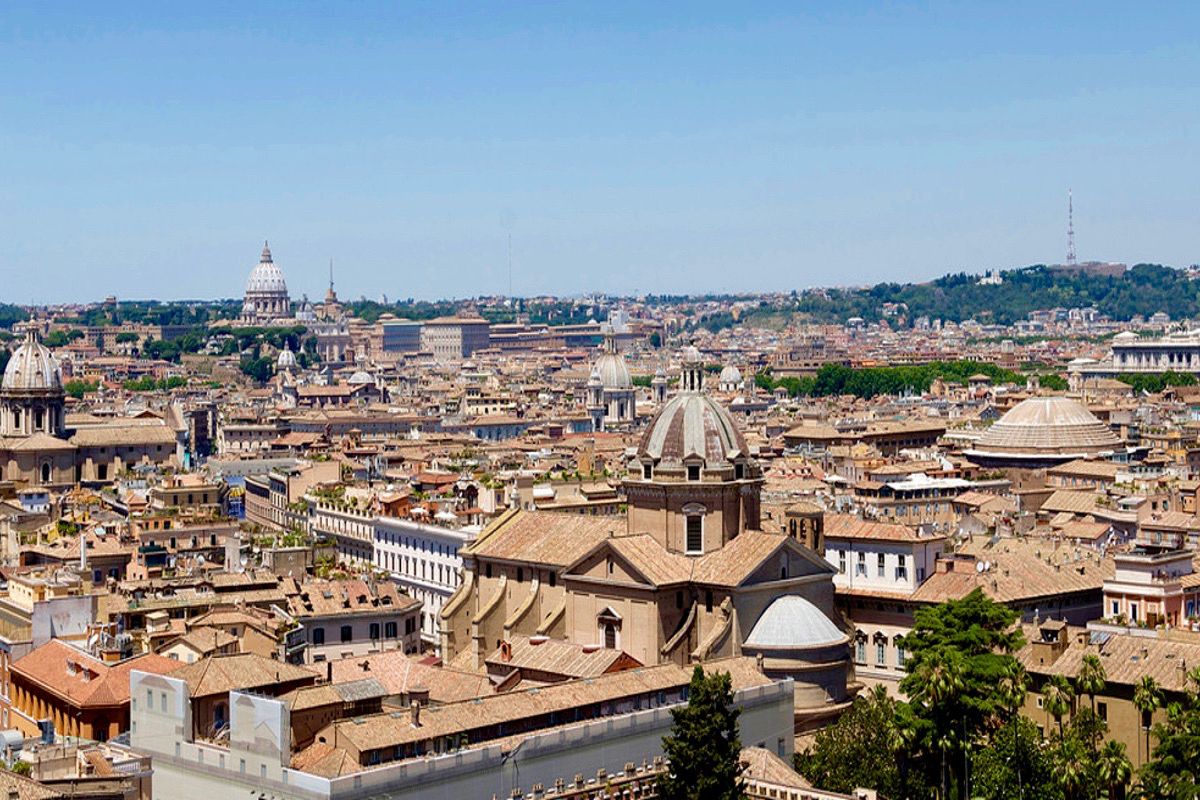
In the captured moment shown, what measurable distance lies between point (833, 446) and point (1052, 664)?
7208cm

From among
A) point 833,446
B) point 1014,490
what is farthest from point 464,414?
point 1014,490

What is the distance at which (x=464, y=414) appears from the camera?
17175 cm

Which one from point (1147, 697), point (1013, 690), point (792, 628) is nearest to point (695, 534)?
point (792, 628)

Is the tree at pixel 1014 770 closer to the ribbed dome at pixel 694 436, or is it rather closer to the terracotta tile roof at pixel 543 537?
the ribbed dome at pixel 694 436

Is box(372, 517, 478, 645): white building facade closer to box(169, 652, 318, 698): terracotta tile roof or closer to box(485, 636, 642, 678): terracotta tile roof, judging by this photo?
box(485, 636, 642, 678): terracotta tile roof

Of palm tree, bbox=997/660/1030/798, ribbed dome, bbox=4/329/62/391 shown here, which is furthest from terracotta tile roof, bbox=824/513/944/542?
ribbed dome, bbox=4/329/62/391

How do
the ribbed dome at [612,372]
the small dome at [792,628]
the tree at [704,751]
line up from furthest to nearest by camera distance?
the ribbed dome at [612,372] < the small dome at [792,628] < the tree at [704,751]

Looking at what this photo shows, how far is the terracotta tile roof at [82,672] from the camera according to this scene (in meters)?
45.1

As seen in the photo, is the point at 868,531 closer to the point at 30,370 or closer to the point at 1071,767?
the point at 1071,767

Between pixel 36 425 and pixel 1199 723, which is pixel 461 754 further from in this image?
pixel 36 425

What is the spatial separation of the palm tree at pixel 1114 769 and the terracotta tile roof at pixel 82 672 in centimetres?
1873

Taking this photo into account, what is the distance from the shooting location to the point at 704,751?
Result: 126 ft

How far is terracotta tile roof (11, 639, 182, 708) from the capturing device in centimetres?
4512

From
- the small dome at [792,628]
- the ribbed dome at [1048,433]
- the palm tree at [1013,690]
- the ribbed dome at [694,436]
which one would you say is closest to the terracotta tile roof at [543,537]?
the ribbed dome at [694,436]
